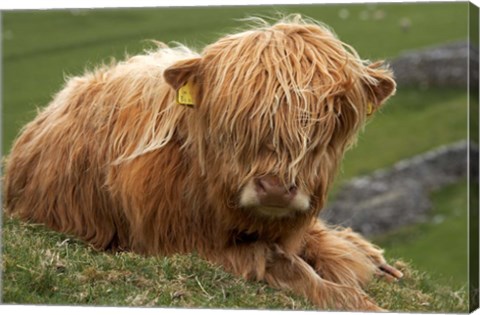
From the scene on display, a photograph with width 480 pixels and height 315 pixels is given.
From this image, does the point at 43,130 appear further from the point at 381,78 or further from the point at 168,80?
the point at 381,78

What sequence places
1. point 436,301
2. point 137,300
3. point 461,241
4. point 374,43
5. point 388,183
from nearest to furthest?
1. point 137,300
2. point 436,301
3. point 374,43
4. point 461,241
5. point 388,183

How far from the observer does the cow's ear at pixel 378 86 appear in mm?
6625

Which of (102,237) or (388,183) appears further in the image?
(388,183)

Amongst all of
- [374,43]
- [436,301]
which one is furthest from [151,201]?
[374,43]

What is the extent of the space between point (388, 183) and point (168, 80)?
78.5ft

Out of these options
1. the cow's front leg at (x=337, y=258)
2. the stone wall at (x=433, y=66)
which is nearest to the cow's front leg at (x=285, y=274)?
the cow's front leg at (x=337, y=258)

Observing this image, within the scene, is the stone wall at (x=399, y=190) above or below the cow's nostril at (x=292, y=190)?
below

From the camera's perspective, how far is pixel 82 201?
738cm

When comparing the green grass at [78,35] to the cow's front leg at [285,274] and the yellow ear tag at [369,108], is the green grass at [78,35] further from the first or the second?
the cow's front leg at [285,274]

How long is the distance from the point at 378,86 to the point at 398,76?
65.1 feet

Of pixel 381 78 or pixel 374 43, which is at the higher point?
pixel 381 78

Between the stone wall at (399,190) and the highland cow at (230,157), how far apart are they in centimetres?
1938

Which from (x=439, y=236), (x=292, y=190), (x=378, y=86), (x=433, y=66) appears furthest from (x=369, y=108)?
(x=433, y=66)

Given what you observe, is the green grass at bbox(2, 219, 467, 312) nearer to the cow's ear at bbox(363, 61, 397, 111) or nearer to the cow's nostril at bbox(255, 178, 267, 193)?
the cow's nostril at bbox(255, 178, 267, 193)
